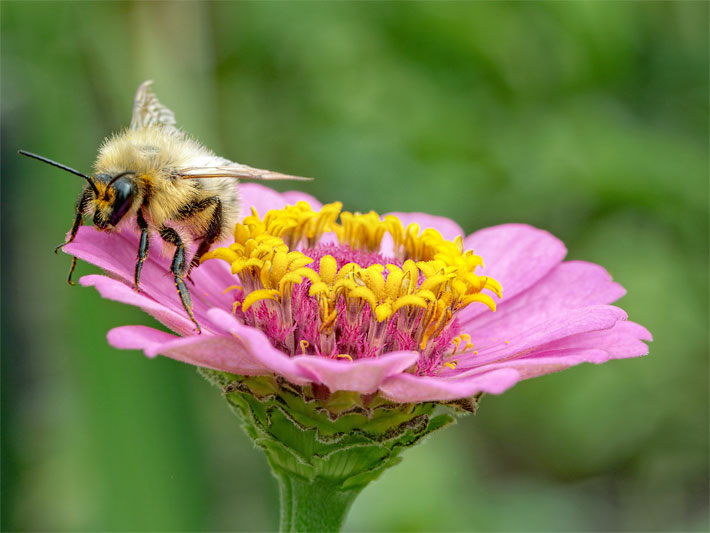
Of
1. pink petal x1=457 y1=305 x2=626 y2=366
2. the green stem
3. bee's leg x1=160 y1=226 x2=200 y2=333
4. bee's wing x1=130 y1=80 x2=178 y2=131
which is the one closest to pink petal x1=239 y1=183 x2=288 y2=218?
bee's wing x1=130 y1=80 x2=178 y2=131

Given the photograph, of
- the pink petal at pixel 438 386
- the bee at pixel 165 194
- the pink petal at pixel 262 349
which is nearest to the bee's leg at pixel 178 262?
the bee at pixel 165 194

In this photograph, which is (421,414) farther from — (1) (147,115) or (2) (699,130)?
(2) (699,130)

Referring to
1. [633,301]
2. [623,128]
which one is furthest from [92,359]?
[623,128]

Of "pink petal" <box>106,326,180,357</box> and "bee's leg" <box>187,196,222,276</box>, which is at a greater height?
"bee's leg" <box>187,196,222,276</box>

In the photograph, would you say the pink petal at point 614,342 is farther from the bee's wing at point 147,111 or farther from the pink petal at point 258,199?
the bee's wing at point 147,111

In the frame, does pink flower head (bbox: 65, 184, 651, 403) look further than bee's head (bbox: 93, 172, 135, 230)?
No

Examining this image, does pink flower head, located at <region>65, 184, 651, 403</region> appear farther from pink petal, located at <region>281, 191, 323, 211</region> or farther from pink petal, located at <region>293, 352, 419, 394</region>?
pink petal, located at <region>281, 191, 323, 211</region>

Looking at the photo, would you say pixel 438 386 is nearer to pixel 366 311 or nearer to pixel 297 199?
pixel 366 311
